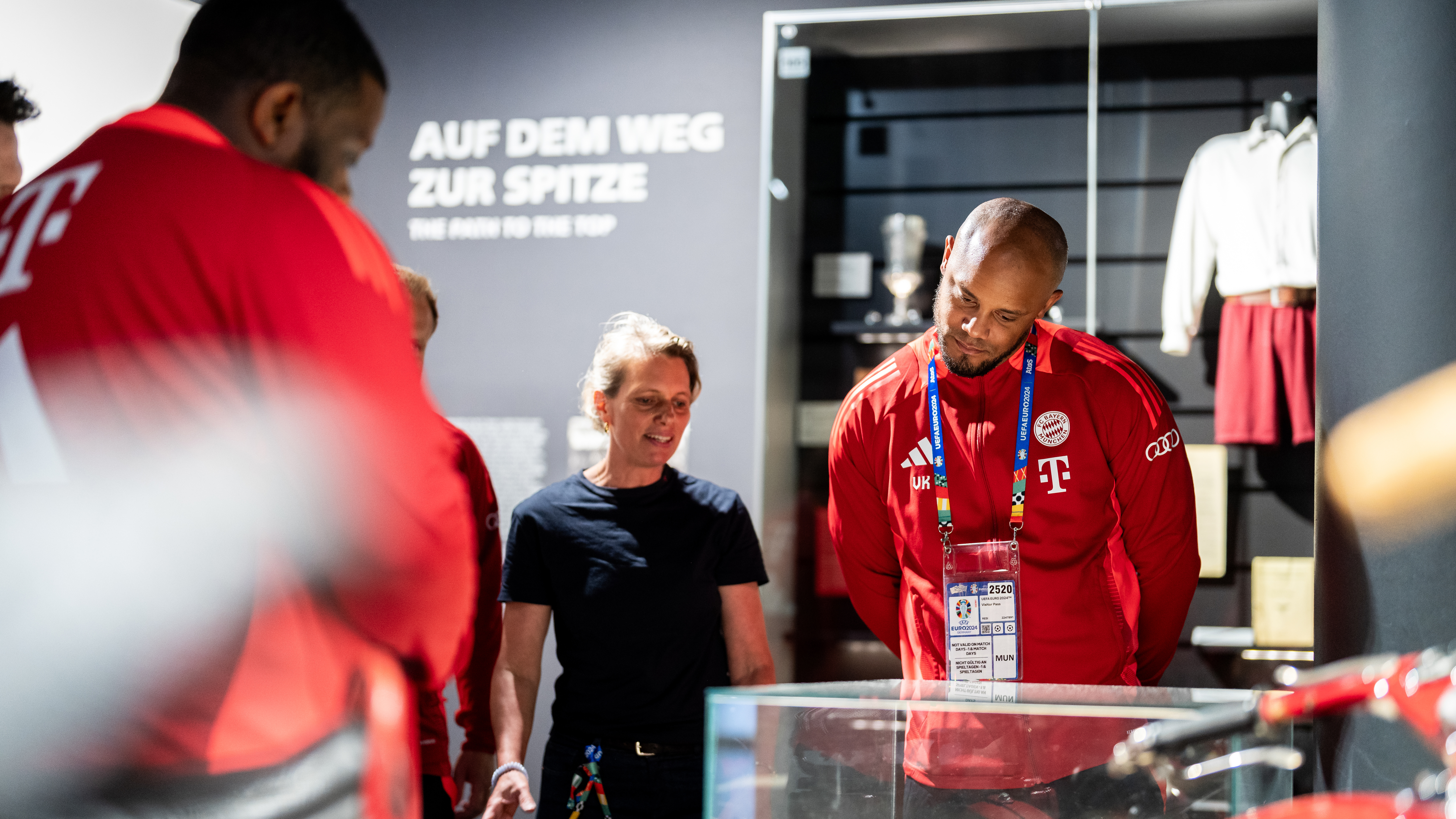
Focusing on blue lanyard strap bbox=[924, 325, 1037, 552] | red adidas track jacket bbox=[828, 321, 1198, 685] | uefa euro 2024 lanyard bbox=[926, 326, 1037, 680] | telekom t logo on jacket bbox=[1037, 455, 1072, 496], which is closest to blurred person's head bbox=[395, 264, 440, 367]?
red adidas track jacket bbox=[828, 321, 1198, 685]

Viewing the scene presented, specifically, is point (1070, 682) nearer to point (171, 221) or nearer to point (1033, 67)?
point (171, 221)

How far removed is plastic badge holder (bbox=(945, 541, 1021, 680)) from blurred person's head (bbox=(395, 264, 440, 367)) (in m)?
1.27

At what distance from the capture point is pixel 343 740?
100 centimetres

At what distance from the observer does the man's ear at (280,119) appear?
1.07 metres

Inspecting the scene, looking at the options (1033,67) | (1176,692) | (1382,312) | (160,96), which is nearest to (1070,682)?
(1176,692)

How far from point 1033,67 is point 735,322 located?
4.59 ft

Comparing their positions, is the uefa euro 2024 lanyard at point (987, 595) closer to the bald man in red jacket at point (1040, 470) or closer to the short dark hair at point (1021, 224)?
the bald man in red jacket at point (1040, 470)

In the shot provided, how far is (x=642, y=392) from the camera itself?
7.78 feet

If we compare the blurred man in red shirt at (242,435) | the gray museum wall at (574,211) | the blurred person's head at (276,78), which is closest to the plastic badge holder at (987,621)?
the blurred man in red shirt at (242,435)

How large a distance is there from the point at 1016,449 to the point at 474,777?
131 cm

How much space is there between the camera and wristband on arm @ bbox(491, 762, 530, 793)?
213cm

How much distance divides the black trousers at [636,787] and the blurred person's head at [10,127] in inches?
62.3

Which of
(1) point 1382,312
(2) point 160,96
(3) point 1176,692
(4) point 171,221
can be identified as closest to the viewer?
(4) point 171,221

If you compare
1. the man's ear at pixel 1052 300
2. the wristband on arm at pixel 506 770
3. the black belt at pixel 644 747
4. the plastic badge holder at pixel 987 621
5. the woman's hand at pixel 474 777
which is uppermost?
the man's ear at pixel 1052 300
